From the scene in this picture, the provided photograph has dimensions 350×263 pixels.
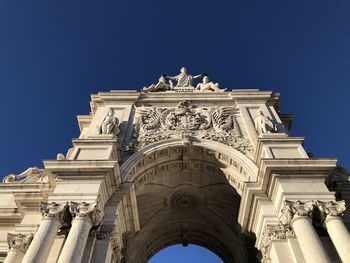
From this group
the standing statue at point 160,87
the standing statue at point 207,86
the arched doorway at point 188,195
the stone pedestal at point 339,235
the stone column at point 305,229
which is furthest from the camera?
the standing statue at point 207,86

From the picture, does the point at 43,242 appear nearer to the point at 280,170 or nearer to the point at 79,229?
the point at 79,229

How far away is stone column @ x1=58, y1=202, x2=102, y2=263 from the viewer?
10.4 metres

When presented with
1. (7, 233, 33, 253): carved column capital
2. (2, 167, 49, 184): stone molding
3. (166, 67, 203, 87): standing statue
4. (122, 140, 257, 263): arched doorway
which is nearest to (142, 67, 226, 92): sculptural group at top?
(166, 67, 203, 87): standing statue

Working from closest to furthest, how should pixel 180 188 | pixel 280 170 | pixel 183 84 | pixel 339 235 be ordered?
pixel 339 235 → pixel 280 170 → pixel 180 188 → pixel 183 84

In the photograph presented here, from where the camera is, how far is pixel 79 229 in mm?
11148

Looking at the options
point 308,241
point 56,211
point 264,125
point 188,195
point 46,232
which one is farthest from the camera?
point 188,195

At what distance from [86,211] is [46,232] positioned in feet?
4.66

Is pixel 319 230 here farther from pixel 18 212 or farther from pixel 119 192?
pixel 18 212

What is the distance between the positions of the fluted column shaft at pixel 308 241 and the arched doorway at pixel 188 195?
3.47 m

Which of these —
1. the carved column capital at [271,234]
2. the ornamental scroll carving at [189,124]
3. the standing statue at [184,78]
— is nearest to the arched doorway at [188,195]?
the ornamental scroll carving at [189,124]

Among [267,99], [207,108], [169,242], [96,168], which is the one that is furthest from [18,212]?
[267,99]


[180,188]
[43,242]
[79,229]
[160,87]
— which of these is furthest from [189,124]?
[43,242]

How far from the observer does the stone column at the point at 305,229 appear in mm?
10297

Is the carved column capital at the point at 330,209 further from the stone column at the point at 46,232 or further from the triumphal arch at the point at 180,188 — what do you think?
the stone column at the point at 46,232
